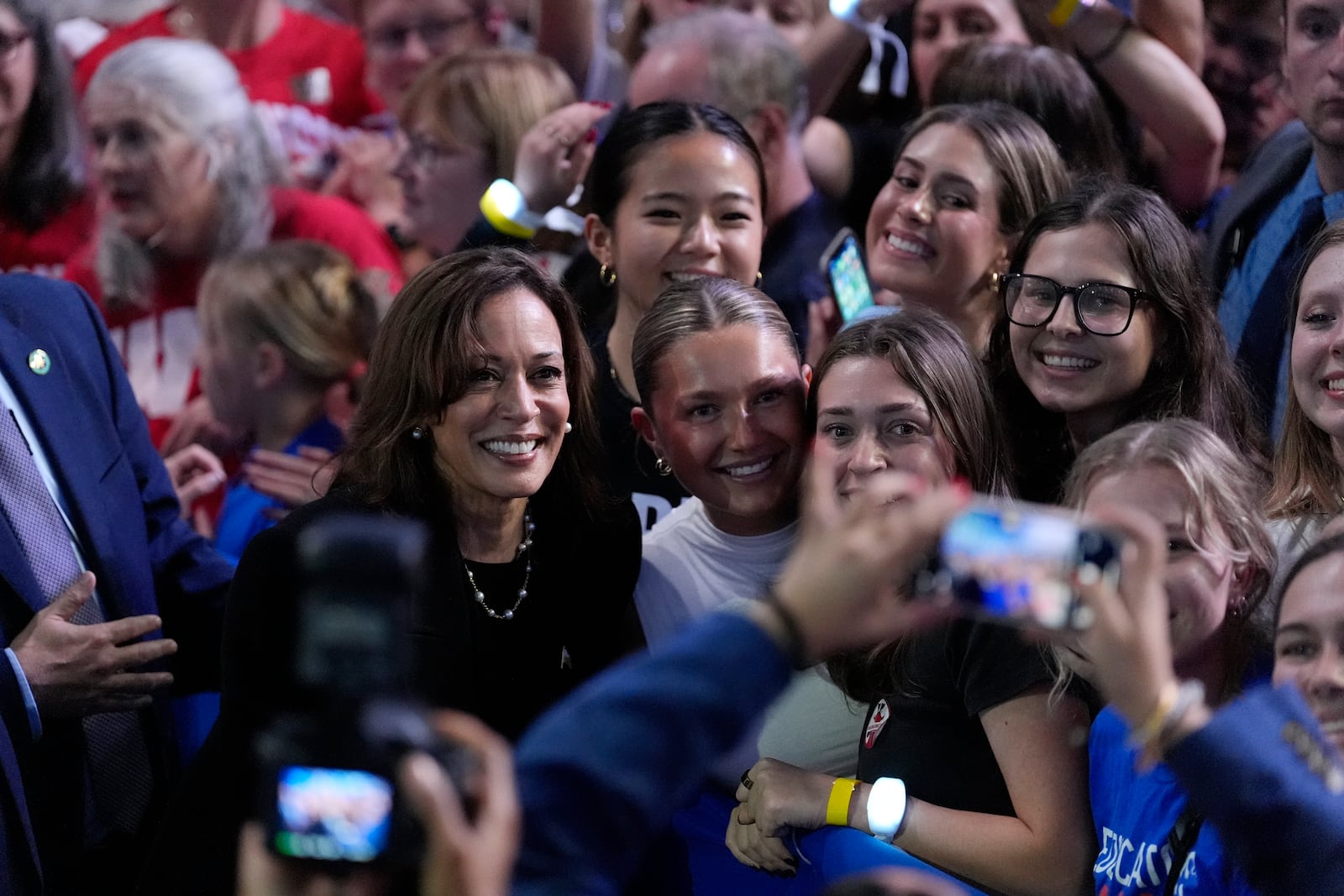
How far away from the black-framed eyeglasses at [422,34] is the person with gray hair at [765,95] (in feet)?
3.78

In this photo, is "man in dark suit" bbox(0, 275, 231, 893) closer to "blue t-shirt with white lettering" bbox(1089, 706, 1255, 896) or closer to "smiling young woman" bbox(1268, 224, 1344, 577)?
"blue t-shirt with white lettering" bbox(1089, 706, 1255, 896)

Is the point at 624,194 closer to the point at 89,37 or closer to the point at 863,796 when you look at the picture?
the point at 863,796

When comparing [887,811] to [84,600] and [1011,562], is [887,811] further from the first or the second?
[84,600]

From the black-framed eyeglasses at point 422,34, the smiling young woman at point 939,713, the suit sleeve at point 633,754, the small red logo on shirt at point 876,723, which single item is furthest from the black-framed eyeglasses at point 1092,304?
the black-framed eyeglasses at point 422,34

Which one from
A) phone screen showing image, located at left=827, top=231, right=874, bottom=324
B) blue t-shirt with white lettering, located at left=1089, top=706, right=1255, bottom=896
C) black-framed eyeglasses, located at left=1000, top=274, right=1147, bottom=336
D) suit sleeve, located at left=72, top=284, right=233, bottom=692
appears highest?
black-framed eyeglasses, located at left=1000, top=274, right=1147, bottom=336

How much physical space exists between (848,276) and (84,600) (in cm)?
169

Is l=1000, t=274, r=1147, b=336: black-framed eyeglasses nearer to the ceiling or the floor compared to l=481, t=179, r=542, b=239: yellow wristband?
nearer to the ceiling

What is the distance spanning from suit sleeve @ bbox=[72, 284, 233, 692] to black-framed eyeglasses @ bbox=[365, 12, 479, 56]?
80.0 inches

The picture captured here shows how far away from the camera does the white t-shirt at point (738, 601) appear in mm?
2668

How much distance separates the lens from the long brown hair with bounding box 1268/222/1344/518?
8.73ft

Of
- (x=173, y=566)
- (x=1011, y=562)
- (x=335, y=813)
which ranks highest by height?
(x=1011, y=562)

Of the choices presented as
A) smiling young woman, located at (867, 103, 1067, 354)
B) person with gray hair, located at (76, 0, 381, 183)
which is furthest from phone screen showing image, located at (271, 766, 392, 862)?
person with gray hair, located at (76, 0, 381, 183)

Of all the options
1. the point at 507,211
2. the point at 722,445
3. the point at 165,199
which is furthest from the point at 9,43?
the point at 722,445

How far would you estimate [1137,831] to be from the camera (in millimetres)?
2152
